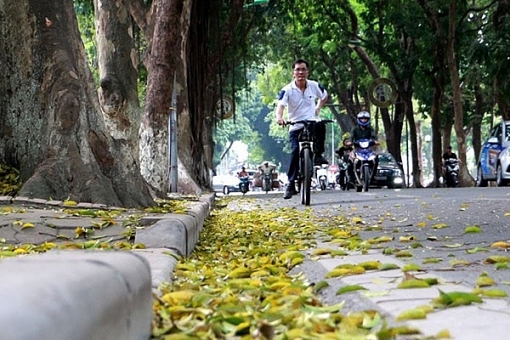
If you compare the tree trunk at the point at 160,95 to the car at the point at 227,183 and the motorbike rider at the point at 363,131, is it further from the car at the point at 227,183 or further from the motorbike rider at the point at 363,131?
the car at the point at 227,183

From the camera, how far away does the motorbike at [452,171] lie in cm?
2648

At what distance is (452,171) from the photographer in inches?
1044

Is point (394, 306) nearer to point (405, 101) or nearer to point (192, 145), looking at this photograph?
point (192, 145)

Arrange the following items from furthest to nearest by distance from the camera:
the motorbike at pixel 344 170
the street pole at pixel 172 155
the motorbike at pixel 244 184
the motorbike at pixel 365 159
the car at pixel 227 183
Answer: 1. the car at pixel 227 183
2. the motorbike at pixel 244 184
3. the motorbike at pixel 344 170
4. the motorbike at pixel 365 159
5. the street pole at pixel 172 155

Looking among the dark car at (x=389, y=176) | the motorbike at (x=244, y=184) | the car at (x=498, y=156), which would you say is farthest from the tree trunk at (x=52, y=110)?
the motorbike at (x=244, y=184)

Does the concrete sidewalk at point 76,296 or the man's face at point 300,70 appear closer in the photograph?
the concrete sidewalk at point 76,296

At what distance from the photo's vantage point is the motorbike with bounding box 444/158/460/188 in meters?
26.5

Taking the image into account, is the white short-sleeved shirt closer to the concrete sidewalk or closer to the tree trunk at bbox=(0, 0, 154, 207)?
the tree trunk at bbox=(0, 0, 154, 207)

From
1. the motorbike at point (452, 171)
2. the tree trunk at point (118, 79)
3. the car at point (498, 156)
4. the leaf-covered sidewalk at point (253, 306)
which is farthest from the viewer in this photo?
the motorbike at point (452, 171)

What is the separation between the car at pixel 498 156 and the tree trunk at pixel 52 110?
13984 mm

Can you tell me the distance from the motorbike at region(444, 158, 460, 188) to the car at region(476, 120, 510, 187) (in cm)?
375

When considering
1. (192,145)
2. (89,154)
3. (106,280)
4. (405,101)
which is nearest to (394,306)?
(106,280)

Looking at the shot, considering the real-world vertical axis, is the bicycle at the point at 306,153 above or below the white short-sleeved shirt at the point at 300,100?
below

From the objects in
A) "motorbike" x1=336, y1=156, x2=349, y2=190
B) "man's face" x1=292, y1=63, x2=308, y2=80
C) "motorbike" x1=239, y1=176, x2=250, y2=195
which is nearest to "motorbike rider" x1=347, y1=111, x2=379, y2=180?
"motorbike" x1=336, y1=156, x2=349, y2=190
